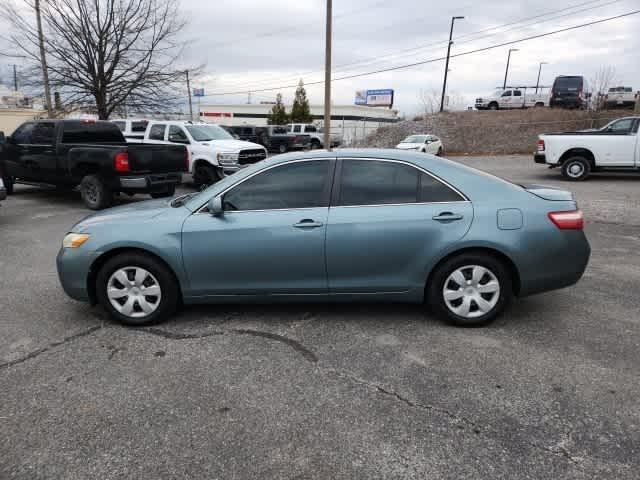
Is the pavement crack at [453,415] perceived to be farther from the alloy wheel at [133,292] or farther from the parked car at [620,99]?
the parked car at [620,99]

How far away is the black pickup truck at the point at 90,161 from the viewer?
29.5 feet

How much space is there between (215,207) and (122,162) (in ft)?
19.7

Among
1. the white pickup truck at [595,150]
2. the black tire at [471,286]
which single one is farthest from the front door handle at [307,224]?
the white pickup truck at [595,150]

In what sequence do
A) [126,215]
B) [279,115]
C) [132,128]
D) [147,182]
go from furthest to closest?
[279,115] → [132,128] → [147,182] → [126,215]

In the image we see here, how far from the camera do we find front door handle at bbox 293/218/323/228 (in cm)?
374

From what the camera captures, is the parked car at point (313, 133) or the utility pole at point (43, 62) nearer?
the utility pole at point (43, 62)

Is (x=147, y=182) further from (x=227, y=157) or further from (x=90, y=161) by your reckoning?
(x=227, y=157)

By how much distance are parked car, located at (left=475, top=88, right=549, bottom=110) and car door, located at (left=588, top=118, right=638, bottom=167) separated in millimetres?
24859

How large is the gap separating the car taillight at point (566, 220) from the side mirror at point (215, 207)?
2766 millimetres

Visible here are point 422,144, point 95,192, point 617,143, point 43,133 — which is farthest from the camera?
point 422,144

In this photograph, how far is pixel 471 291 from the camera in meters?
3.82

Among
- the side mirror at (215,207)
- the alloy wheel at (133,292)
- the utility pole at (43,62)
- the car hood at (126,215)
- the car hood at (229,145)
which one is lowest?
the alloy wheel at (133,292)

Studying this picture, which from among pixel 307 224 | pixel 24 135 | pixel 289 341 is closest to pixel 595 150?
pixel 307 224

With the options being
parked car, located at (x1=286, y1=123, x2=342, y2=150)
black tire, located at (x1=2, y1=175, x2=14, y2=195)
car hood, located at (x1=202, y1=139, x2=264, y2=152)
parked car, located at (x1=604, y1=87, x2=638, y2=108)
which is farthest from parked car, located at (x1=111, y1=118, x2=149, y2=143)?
parked car, located at (x1=604, y1=87, x2=638, y2=108)
